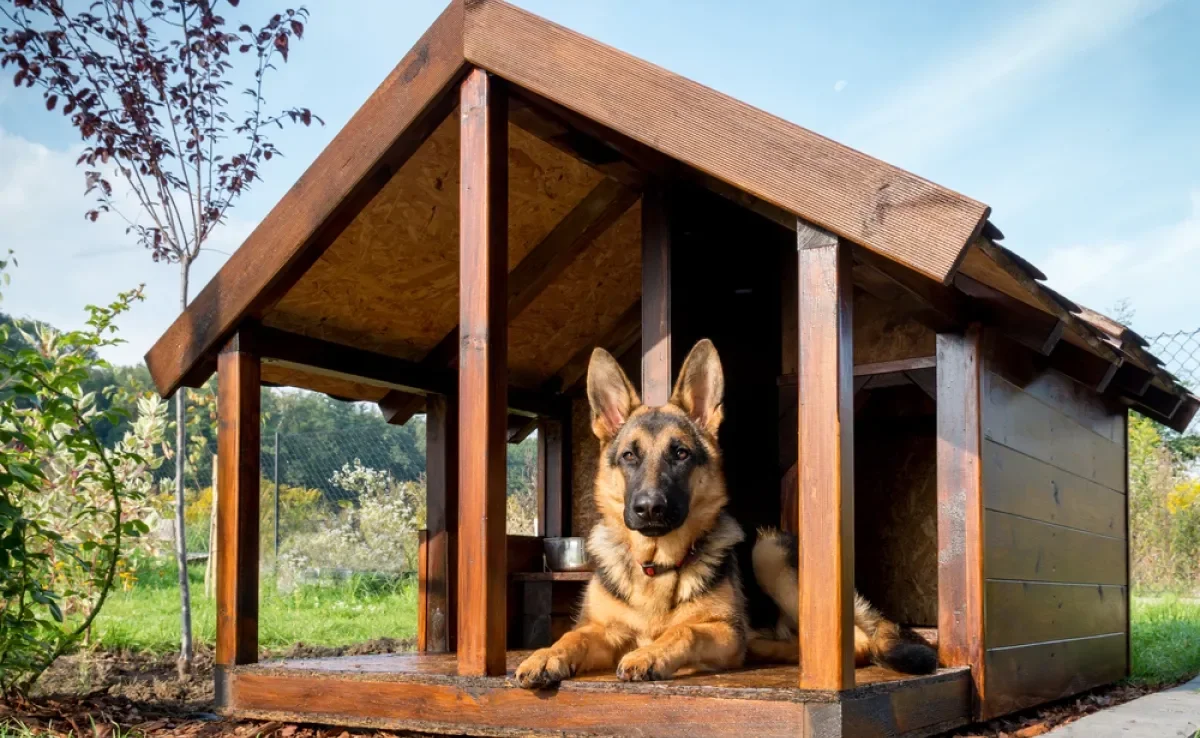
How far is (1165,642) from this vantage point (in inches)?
334

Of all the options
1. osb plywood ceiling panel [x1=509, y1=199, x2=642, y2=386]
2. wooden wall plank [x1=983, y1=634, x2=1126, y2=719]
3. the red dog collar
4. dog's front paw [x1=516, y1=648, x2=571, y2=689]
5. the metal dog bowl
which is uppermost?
osb plywood ceiling panel [x1=509, y1=199, x2=642, y2=386]

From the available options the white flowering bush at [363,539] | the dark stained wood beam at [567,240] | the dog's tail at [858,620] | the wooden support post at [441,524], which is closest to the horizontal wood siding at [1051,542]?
the dog's tail at [858,620]

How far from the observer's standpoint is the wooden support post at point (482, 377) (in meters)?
4.38

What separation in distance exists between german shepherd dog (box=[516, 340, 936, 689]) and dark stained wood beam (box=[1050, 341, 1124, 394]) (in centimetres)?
217

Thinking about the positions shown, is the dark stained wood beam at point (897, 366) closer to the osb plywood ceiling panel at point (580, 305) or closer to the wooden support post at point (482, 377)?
the osb plywood ceiling panel at point (580, 305)

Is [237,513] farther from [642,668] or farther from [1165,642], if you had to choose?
[1165,642]

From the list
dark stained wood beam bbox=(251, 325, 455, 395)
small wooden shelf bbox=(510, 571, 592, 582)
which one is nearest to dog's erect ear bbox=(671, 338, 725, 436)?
small wooden shelf bbox=(510, 571, 592, 582)

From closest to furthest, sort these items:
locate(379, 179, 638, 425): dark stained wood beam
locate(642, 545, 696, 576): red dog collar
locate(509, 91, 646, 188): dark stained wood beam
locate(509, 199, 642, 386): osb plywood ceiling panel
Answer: locate(642, 545, 696, 576): red dog collar < locate(509, 91, 646, 188): dark stained wood beam < locate(379, 179, 638, 425): dark stained wood beam < locate(509, 199, 642, 386): osb plywood ceiling panel

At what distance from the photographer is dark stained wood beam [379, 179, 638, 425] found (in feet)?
19.6

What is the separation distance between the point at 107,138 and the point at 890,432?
18.4 feet

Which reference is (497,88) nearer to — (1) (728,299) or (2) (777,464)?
(1) (728,299)

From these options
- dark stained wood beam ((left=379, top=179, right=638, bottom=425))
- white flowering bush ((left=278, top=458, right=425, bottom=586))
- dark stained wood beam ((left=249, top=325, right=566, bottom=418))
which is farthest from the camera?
white flowering bush ((left=278, top=458, right=425, bottom=586))

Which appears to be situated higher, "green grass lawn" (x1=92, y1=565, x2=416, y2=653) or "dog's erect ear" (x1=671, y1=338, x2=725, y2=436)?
"dog's erect ear" (x1=671, y1=338, x2=725, y2=436)

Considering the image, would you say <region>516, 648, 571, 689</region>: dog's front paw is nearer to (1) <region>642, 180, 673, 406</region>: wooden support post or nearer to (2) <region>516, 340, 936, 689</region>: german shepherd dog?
(2) <region>516, 340, 936, 689</region>: german shepherd dog
